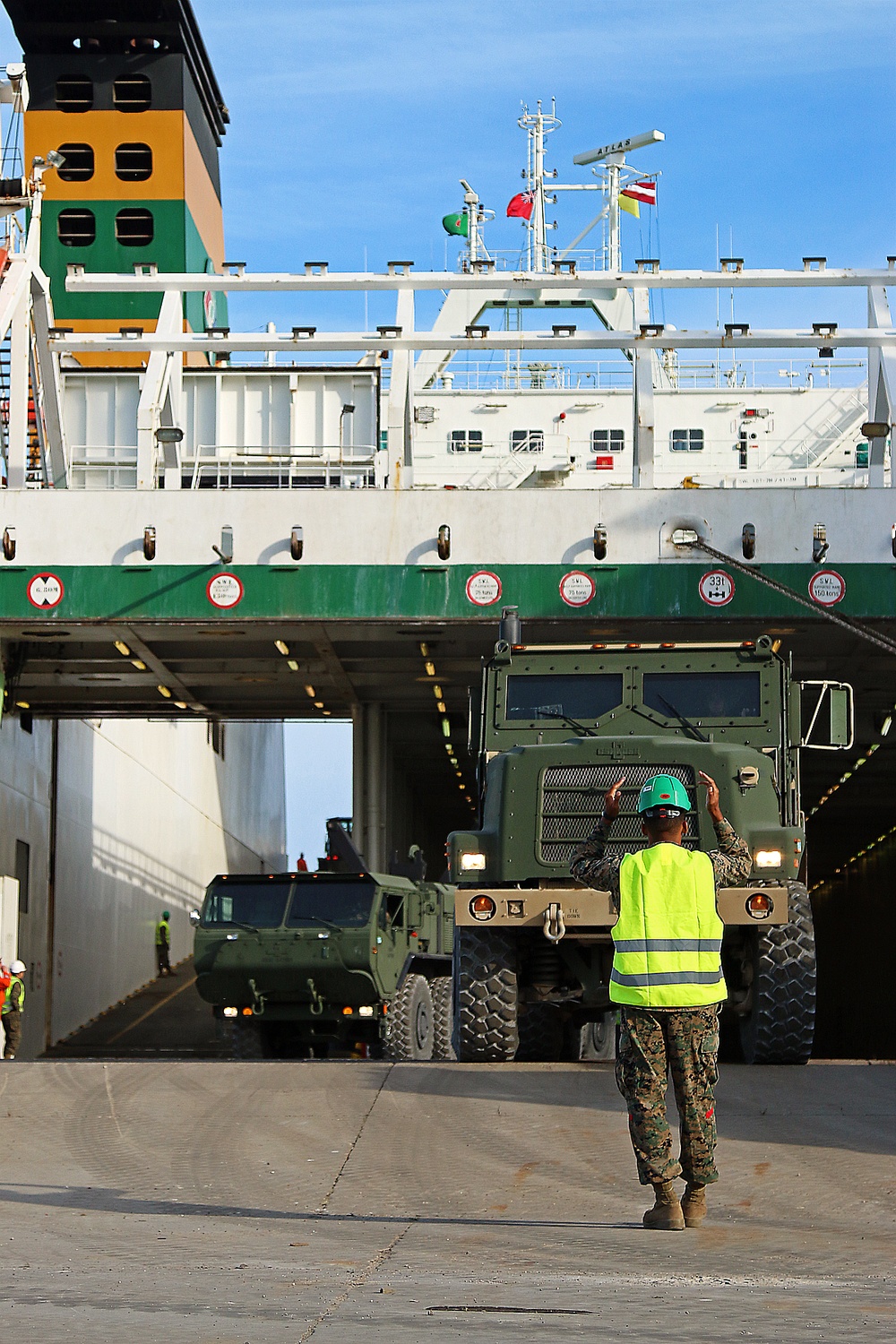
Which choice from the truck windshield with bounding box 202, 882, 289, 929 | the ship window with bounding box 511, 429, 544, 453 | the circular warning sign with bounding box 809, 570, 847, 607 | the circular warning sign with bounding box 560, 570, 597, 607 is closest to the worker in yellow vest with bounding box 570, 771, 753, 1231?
the truck windshield with bounding box 202, 882, 289, 929

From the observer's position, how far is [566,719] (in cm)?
Answer: 1271

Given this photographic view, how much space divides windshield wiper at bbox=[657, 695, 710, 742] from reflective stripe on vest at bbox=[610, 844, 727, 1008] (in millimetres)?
5932

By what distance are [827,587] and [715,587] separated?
Answer: 1497 mm

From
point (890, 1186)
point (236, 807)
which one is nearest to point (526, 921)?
point (890, 1186)

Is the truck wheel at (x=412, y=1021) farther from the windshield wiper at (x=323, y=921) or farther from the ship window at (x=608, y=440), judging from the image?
the ship window at (x=608, y=440)

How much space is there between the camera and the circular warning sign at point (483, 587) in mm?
23547

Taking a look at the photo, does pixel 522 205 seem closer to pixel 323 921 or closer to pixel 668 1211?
pixel 323 921

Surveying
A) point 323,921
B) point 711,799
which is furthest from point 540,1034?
point 711,799

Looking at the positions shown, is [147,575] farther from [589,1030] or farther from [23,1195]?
[23,1195]

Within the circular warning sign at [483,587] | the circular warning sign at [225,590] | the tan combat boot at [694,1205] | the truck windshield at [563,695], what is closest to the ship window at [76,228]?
the circular warning sign at [225,590]

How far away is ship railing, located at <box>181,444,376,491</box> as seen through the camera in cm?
2989

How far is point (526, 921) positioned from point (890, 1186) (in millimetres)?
4298

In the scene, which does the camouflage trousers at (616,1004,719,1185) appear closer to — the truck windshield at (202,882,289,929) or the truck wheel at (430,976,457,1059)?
the truck windshield at (202,882,289,929)

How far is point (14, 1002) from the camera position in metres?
23.4
